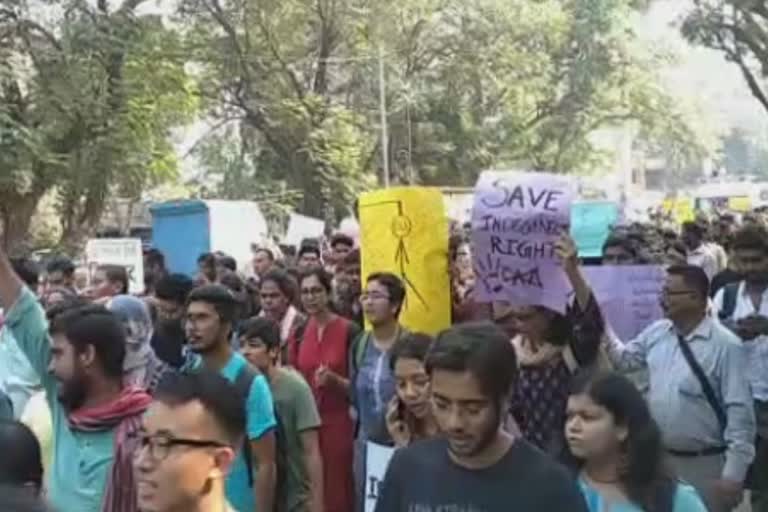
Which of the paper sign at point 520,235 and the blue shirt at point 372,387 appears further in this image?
the blue shirt at point 372,387

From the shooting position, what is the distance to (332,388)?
6891 millimetres

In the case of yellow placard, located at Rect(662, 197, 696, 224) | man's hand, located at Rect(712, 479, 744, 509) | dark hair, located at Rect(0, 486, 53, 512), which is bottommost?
man's hand, located at Rect(712, 479, 744, 509)

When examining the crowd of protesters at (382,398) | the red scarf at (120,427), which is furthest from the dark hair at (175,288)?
the red scarf at (120,427)

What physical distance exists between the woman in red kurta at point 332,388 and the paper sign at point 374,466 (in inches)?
53.9

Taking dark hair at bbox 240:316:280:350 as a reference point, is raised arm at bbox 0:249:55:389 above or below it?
above

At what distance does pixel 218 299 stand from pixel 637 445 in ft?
6.80

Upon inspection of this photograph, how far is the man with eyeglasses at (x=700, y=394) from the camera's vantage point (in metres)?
5.82

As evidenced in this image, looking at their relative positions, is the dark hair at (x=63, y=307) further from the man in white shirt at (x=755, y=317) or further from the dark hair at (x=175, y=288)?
the man in white shirt at (x=755, y=317)

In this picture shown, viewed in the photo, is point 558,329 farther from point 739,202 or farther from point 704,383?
point 739,202

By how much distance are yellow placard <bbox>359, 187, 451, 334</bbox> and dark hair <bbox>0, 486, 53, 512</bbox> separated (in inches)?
204

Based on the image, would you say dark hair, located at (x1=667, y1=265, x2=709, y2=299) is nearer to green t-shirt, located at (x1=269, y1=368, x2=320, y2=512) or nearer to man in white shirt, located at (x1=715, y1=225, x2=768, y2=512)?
man in white shirt, located at (x1=715, y1=225, x2=768, y2=512)

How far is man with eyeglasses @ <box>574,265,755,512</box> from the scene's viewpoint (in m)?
5.82

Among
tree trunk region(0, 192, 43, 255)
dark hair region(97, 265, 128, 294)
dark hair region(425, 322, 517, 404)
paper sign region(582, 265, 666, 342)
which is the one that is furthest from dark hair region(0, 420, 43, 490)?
tree trunk region(0, 192, 43, 255)

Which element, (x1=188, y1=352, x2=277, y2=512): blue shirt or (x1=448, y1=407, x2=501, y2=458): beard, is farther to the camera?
(x1=188, y1=352, x2=277, y2=512): blue shirt
